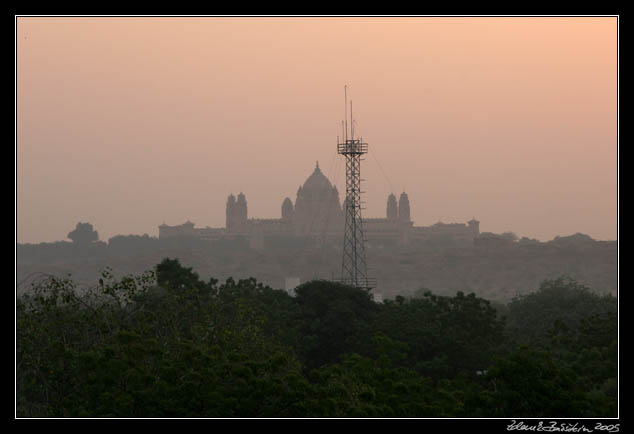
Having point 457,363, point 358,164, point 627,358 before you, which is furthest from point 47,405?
point 358,164

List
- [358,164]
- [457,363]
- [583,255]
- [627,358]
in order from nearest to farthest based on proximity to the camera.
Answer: [627,358] < [457,363] < [358,164] < [583,255]

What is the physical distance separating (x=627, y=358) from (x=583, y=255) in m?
165

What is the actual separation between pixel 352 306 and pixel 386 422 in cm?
1971

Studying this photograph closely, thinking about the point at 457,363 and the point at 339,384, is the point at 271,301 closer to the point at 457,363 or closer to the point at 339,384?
the point at 457,363

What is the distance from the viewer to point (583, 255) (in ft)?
605

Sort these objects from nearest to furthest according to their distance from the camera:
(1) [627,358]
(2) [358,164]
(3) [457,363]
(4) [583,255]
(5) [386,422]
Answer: (5) [386,422] → (1) [627,358] → (3) [457,363] → (2) [358,164] → (4) [583,255]

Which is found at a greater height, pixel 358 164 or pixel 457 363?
pixel 358 164

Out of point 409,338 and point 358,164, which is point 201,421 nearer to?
point 409,338

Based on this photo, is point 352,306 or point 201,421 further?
point 352,306

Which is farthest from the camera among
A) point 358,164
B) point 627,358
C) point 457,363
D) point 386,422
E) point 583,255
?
point 583,255

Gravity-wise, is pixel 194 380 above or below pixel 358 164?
below

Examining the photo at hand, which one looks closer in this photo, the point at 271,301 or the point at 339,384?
the point at 339,384

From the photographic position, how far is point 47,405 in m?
24.5

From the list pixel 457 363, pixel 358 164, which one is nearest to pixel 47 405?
pixel 457 363
